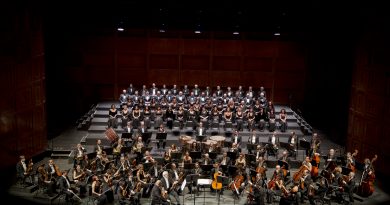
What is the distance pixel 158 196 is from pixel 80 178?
278 centimetres

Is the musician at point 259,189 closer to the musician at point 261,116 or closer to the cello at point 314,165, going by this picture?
the cello at point 314,165

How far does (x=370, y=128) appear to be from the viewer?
17.7 m

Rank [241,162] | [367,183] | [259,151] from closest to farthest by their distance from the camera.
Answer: [367,183]
[241,162]
[259,151]

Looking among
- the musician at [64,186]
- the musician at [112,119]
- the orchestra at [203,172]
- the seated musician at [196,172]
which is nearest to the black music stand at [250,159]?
the orchestra at [203,172]

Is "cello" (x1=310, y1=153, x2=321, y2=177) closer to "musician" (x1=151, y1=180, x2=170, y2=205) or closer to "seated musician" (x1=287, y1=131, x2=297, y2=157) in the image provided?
"seated musician" (x1=287, y1=131, x2=297, y2=157)

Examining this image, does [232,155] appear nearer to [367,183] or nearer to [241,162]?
[241,162]

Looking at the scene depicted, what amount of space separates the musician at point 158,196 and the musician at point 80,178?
248 centimetres

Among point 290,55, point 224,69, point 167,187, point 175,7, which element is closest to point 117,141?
point 167,187

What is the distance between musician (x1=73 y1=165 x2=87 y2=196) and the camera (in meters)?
14.3

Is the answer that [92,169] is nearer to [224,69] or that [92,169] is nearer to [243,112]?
[243,112]

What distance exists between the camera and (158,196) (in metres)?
13.3

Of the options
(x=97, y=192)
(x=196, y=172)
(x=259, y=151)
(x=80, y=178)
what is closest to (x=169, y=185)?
(x=196, y=172)

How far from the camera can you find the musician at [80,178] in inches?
565

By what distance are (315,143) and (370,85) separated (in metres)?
3.18
